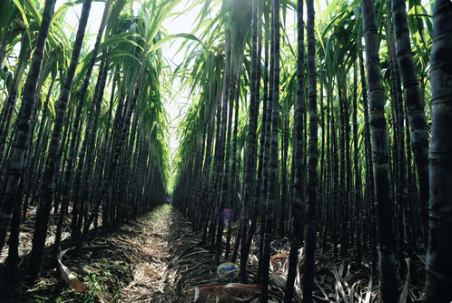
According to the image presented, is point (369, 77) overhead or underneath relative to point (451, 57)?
overhead

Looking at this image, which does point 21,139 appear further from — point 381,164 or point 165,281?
point 165,281

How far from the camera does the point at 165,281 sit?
294 cm

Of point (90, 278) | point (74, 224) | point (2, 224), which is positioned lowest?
point (90, 278)

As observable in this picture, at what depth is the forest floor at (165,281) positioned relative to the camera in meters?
1.87

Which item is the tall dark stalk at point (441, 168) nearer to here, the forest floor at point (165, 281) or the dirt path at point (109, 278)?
the forest floor at point (165, 281)

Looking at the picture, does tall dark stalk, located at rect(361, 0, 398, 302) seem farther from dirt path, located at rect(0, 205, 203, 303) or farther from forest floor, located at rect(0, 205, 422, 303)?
dirt path, located at rect(0, 205, 203, 303)

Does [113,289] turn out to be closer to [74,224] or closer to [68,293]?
[68,293]

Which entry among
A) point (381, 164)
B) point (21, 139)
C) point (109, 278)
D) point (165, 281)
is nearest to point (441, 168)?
point (381, 164)

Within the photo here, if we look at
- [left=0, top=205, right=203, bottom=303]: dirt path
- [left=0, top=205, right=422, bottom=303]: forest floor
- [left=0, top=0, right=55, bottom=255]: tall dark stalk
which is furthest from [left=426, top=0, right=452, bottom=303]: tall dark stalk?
[left=0, top=205, right=203, bottom=303]: dirt path

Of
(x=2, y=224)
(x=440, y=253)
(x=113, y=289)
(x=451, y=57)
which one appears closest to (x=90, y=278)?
(x=113, y=289)

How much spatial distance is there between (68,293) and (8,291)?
1.28 feet

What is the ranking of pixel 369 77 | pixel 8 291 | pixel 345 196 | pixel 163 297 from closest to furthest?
pixel 369 77, pixel 8 291, pixel 163 297, pixel 345 196

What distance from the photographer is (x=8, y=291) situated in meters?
1.72

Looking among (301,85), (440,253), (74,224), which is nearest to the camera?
(440,253)
